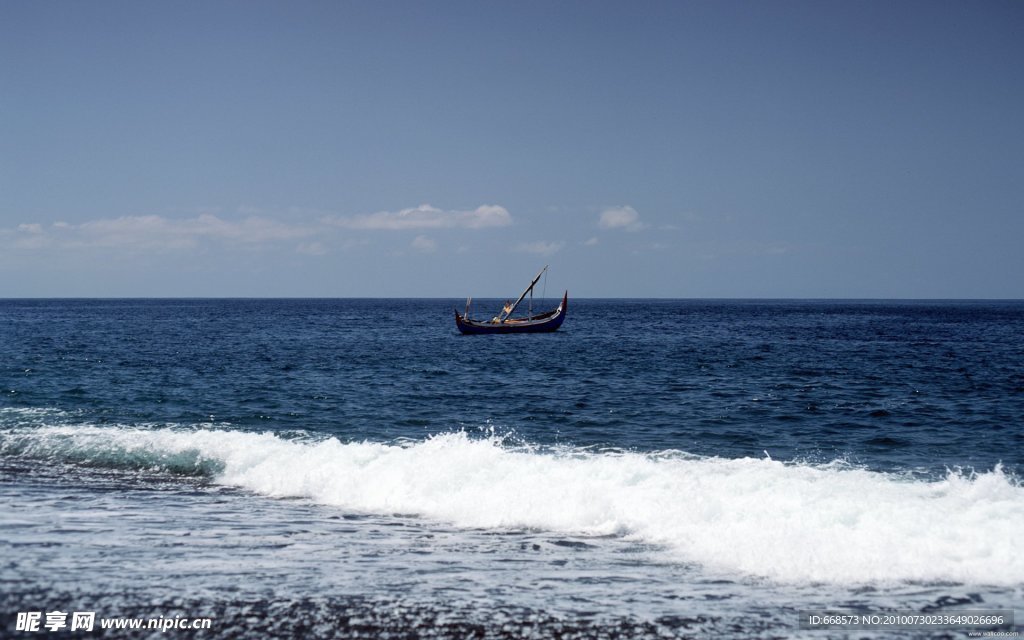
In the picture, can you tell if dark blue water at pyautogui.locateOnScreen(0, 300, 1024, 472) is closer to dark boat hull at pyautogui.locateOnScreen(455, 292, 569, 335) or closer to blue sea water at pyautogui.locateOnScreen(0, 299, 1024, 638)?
blue sea water at pyautogui.locateOnScreen(0, 299, 1024, 638)

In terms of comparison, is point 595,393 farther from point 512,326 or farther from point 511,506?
point 512,326

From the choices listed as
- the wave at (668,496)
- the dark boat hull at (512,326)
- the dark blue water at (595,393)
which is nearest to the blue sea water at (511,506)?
the wave at (668,496)

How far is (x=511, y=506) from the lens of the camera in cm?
1428

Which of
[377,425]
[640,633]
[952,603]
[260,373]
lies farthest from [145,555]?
[260,373]

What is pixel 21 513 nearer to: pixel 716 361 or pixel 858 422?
pixel 858 422

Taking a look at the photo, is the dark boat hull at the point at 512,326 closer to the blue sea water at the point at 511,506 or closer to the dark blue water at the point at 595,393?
the dark blue water at the point at 595,393

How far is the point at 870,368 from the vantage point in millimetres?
41500

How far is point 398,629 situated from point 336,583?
5.88 ft

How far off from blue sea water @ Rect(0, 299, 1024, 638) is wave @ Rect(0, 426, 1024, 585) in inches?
2.5

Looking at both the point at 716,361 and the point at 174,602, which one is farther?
the point at 716,361

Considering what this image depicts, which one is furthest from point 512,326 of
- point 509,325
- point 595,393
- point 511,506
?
point 511,506

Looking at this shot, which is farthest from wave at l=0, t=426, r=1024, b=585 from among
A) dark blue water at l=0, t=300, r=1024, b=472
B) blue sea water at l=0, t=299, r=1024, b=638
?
dark blue water at l=0, t=300, r=1024, b=472

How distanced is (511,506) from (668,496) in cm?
305

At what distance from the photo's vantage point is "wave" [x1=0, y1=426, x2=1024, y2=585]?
11.2 meters
